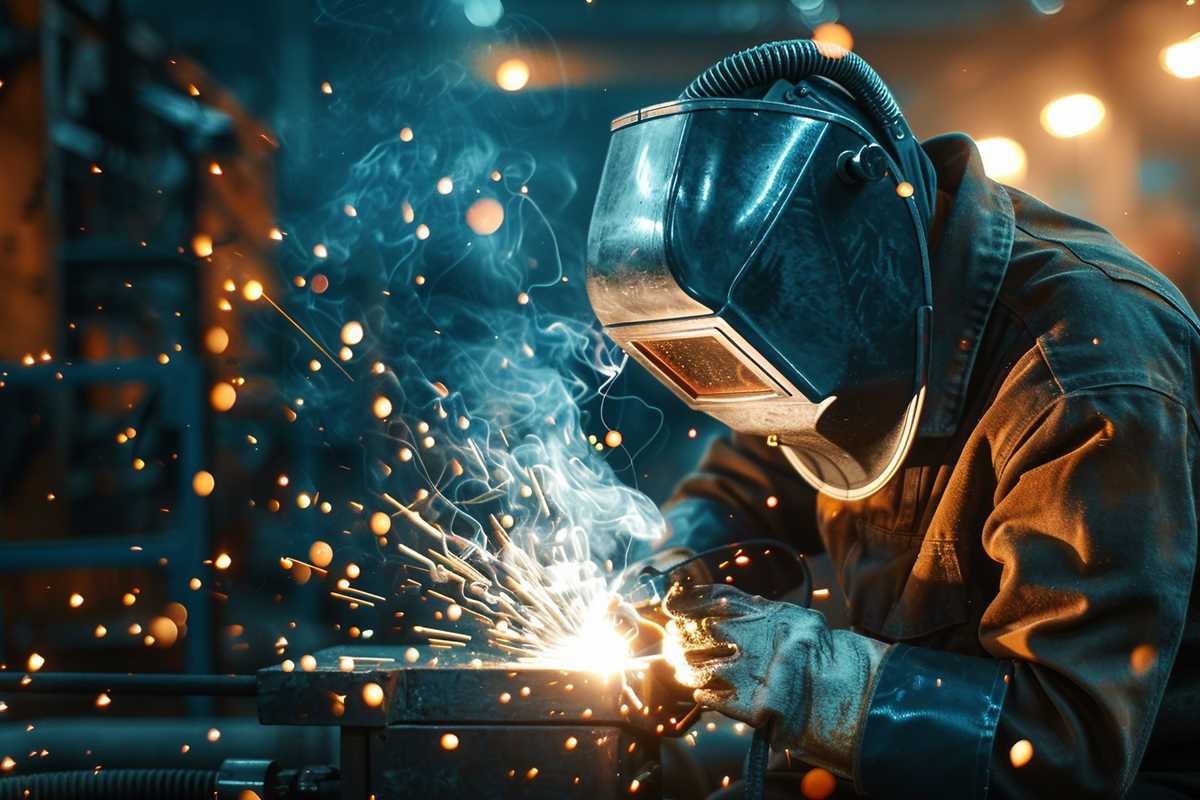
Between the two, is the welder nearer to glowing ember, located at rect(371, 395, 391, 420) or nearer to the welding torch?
the welding torch

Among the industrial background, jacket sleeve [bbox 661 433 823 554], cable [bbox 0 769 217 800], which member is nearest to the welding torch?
jacket sleeve [bbox 661 433 823 554]

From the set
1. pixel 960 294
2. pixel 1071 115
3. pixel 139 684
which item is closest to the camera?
pixel 960 294

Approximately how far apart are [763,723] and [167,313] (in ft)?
9.29

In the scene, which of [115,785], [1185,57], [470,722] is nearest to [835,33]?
[1185,57]

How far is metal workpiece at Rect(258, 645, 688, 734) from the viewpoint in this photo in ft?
5.20

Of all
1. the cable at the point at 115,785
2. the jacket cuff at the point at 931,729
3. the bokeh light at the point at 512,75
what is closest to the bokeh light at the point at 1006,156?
the bokeh light at the point at 512,75

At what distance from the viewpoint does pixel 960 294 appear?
165 cm

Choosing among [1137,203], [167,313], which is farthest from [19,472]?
[1137,203]

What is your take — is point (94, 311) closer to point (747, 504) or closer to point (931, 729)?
point (747, 504)

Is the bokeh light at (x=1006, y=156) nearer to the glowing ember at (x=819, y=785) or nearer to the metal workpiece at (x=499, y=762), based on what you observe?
the glowing ember at (x=819, y=785)

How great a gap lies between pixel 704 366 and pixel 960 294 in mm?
404

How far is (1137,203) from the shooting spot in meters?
3.32

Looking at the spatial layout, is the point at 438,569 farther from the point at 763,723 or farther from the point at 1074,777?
the point at 1074,777

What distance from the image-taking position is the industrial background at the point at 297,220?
3.33m
